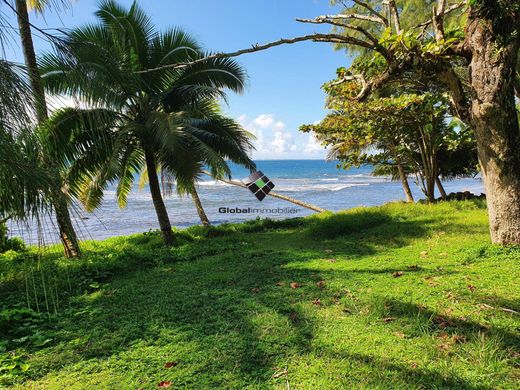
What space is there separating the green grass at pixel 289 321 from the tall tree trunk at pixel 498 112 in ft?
2.12

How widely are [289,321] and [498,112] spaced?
3.85 meters

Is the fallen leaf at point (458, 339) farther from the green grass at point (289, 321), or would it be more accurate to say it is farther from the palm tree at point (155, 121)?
the palm tree at point (155, 121)

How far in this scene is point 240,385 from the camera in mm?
2338

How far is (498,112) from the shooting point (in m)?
4.43

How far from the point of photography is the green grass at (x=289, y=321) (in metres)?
2.41

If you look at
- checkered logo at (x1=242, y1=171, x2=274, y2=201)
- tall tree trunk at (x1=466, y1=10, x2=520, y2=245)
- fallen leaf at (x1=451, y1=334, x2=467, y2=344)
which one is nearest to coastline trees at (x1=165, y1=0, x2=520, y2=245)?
tall tree trunk at (x1=466, y1=10, x2=520, y2=245)

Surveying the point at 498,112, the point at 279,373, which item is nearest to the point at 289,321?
the point at 279,373

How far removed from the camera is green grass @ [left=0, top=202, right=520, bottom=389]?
2414 millimetres

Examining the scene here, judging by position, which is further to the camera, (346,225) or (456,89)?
(346,225)

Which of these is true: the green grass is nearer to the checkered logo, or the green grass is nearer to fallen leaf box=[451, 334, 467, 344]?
fallen leaf box=[451, 334, 467, 344]

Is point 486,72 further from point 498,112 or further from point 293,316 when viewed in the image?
point 293,316

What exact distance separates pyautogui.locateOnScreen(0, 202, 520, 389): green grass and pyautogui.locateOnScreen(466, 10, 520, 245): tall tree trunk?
2.12 ft

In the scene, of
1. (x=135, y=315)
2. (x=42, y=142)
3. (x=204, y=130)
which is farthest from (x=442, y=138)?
(x=42, y=142)

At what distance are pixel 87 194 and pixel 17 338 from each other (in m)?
5.57
